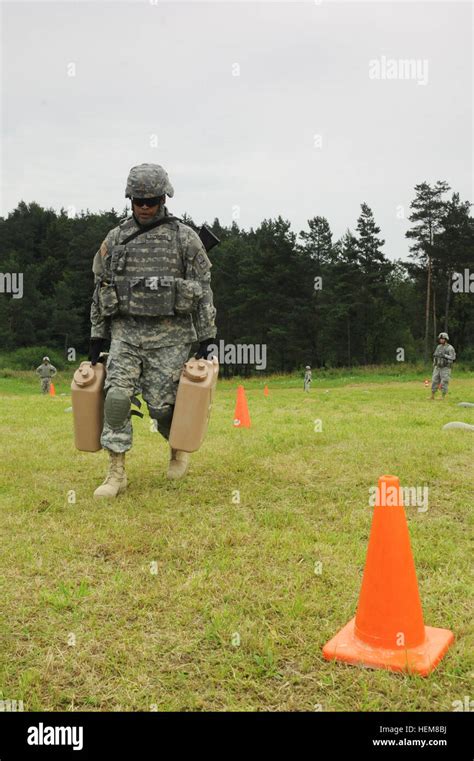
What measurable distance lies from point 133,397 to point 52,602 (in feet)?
8.24

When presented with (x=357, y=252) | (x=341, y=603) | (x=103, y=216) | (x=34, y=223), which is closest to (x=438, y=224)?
(x=357, y=252)

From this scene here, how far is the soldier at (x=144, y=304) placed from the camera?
17.8ft

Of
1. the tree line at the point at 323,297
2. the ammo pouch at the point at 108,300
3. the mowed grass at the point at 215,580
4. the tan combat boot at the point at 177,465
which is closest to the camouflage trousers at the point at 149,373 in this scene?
the ammo pouch at the point at 108,300

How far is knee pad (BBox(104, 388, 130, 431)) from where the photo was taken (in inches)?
211

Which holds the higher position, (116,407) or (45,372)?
(116,407)

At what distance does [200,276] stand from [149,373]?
946 mm

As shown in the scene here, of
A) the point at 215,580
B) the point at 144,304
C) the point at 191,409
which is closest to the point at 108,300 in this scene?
the point at 144,304

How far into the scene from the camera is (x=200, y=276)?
5.71 metres

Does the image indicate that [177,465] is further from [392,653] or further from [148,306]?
[392,653]

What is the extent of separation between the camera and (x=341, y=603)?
3.22m

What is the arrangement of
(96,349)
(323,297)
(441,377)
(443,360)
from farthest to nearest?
(323,297) < (441,377) < (443,360) < (96,349)

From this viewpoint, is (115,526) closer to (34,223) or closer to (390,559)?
(390,559)

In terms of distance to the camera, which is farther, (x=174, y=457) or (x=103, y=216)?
(x=103, y=216)

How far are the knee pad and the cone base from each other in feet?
9.80
